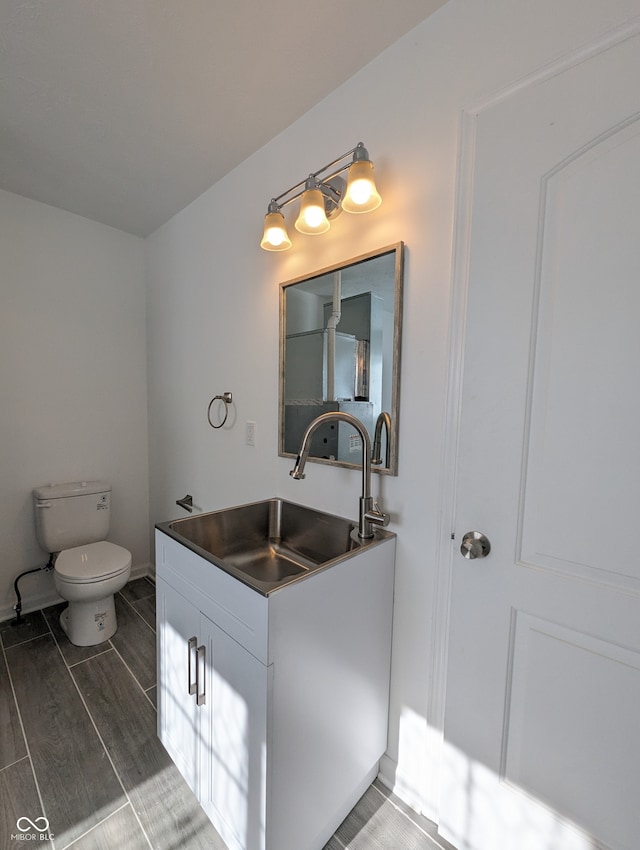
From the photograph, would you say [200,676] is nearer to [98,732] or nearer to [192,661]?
[192,661]

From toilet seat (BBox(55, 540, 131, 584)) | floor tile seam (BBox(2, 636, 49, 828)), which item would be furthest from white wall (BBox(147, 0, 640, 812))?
floor tile seam (BBox(2, 636, 49, 828))

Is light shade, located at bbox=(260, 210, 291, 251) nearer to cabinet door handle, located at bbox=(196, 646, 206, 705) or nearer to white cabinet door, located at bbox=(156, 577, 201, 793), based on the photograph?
white cabinet door, located at bbox=(156, 577, 201, 793)

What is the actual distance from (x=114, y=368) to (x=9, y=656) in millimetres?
1733

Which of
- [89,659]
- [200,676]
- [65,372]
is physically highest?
[65,372]

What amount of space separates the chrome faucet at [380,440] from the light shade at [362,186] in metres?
0.65

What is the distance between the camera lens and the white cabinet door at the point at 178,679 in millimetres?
1157

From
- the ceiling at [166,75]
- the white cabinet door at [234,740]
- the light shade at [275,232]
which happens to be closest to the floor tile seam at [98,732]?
the white cabinet door at [234,740]

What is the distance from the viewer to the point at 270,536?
160cm

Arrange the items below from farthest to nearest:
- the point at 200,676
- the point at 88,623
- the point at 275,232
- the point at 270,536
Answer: the point at 88,623 → the point at 270,536 → the point at 275,232 → the point at 200,676

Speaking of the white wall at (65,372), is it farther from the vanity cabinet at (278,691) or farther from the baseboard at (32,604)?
the vanity cabinet at (278,691)

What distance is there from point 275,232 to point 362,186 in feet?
1.35

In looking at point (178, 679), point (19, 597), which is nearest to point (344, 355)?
point (178, 679)

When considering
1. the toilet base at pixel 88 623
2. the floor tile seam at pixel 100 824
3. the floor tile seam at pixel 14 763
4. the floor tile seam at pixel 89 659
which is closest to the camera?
the floor tile seam at pixel 100 824

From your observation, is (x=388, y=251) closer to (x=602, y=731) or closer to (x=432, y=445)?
(x=432, y=445)
